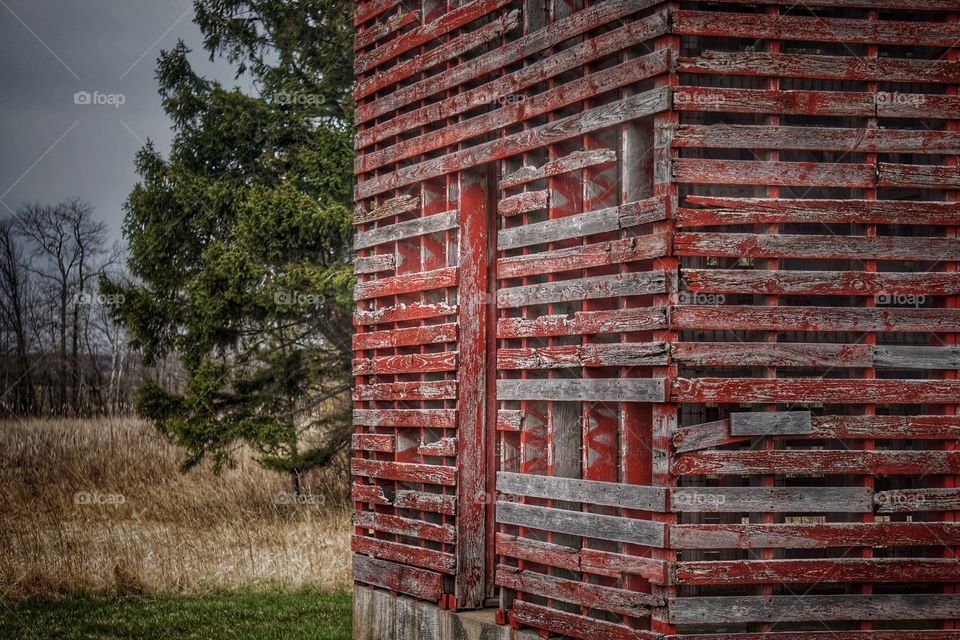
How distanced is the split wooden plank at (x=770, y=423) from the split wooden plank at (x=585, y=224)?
1271 mm

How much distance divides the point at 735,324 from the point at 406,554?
3.79 meters

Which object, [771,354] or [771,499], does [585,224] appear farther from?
[771,499]

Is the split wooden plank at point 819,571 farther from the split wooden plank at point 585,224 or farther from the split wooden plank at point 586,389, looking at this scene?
the split wooden plank at point 585,224

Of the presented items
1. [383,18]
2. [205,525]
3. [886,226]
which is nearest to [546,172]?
[886,226]

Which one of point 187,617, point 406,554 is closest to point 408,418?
point 406,554

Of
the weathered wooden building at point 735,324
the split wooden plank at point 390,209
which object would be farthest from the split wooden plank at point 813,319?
the split wooden plank at point 390,209

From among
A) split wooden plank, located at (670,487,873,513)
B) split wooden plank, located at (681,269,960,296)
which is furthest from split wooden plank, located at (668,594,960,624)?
split wooden plank, located at (681,269,960,296)

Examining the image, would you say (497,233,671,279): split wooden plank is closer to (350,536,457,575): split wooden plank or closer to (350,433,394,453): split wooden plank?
(350,433,394,453): split wooden plank

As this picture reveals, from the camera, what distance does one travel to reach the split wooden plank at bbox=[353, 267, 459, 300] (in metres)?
8.00

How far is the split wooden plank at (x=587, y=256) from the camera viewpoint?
594cm

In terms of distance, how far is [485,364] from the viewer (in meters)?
7.93

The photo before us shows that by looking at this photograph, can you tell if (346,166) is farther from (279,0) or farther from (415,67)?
(415,67)

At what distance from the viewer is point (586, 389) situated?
6.42 metres

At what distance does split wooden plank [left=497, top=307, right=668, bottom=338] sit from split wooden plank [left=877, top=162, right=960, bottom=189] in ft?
5.43
